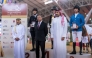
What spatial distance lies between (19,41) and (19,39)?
0.08 meters

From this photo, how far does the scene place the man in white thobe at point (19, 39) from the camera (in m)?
5.46

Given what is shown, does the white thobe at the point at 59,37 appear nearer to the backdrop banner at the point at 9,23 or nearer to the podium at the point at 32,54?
the podium at the point at 32,54

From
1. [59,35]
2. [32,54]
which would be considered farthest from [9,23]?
[59,35]

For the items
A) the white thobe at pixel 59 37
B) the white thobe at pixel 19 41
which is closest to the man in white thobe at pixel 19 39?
the white thobe at pixel 19 41

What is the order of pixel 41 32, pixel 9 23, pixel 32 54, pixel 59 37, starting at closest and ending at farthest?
1. pixel 59 37
2. pixel 41 32
3. pixel 32 54
4. pixel 9 23

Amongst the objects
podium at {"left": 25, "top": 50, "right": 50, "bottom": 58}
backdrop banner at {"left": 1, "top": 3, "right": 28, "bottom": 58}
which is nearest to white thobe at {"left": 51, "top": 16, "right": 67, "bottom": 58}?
podium at {"left": 25, "top": 50, "right": 50, "bottom": 58}

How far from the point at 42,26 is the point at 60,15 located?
0.60 meters

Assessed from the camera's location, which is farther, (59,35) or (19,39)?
(19,39)

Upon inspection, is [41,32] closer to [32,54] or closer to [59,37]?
[59,37]

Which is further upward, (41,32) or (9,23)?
(9,23)

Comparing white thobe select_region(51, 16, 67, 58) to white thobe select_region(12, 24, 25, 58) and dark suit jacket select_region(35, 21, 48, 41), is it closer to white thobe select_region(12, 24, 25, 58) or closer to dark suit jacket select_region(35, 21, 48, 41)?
dark suit jacket select_region(35, 21, 48, 41)

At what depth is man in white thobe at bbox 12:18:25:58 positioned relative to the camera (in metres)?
5.46

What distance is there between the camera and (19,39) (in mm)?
5465

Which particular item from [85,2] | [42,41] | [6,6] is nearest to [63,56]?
[42,41]
